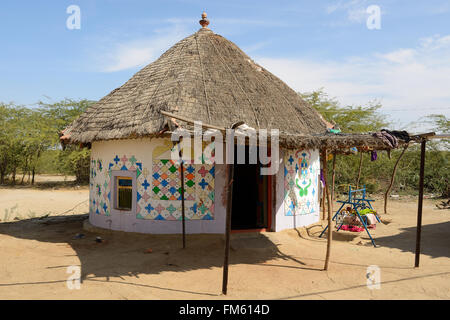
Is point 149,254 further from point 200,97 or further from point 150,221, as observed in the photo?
point 200,97

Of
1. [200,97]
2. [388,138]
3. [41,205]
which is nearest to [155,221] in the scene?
[200,97]

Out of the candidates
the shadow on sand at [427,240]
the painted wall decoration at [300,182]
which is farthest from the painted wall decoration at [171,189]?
the shadow on sand at [427,240]

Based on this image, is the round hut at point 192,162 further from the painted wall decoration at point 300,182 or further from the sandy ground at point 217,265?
the sandy ground at point 217,265

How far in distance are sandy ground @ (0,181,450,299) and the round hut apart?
1.80 feet

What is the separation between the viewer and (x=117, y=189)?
28.0ft

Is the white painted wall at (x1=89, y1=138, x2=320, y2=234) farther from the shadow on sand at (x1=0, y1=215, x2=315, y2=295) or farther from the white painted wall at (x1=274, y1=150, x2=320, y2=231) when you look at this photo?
the shadow on sand at (x1=0, y1=215, x2=315, y2=295)

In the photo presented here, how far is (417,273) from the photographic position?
5.90 m

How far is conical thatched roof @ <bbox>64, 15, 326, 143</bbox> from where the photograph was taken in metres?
7.83

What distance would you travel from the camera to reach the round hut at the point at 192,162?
7.79 meters

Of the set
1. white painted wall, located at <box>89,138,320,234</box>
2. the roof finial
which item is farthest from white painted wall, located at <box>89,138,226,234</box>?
the roof finial

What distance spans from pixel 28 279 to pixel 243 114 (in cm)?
541

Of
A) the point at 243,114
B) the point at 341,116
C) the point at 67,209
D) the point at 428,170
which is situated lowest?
the point at 67,209
